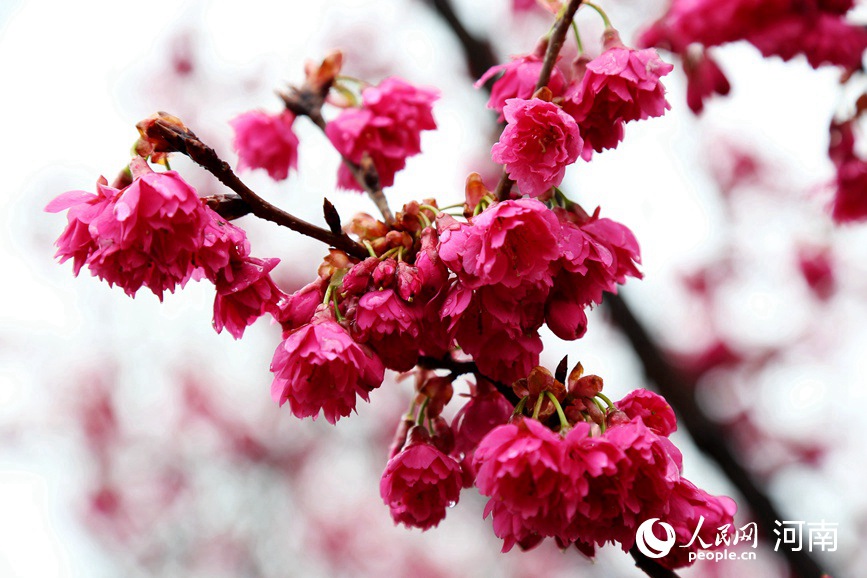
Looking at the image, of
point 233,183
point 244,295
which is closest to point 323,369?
point 244,295

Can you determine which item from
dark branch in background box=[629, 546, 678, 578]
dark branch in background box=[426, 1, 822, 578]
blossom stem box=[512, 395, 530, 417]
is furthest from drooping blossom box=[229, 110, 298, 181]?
dark branch in background box=[426, 1, 822, 578]

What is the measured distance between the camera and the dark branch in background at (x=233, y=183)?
2.77 feet

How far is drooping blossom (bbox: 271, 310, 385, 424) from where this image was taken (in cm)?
82

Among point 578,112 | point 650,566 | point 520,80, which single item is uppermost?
point 520,80

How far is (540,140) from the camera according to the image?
0.85m

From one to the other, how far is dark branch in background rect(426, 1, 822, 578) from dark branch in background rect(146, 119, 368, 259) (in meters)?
1.33

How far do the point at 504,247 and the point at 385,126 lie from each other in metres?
0.60

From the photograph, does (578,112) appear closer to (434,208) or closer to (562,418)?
(434,208)

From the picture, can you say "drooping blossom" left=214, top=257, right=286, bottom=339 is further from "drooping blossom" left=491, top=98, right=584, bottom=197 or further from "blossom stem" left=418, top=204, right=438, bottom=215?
"drooping blossom" left=491, top=98, right=584, bottom=197

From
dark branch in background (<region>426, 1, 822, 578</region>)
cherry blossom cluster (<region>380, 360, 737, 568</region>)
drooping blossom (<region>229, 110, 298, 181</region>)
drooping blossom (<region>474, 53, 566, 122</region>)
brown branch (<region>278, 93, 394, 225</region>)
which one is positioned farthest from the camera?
dark branch in background (<region>426, 1, 822, 578</region>)

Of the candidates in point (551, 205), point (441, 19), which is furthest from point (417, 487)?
point (441, 19)

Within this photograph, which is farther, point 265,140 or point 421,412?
point 265,140

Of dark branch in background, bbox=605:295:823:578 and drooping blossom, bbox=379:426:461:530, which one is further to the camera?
dark branch in background, bbox=605:295:823:578

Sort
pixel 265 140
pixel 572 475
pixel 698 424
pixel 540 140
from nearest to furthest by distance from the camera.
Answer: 1. pixel 572 475
2. pixel 540 140
3. pixel 265 140
4. pixel 698 424
